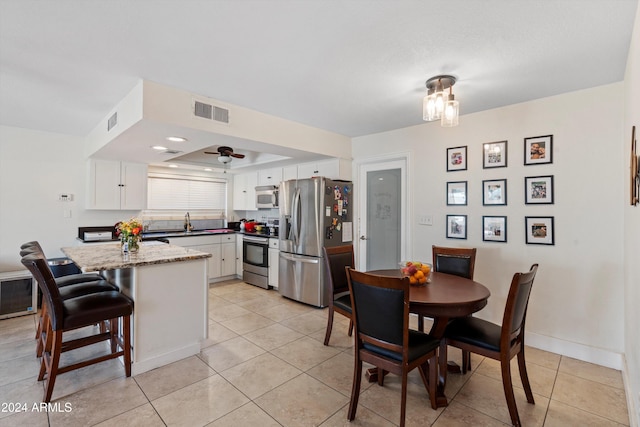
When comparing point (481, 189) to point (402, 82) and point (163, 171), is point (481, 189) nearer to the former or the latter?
point (402, 82)

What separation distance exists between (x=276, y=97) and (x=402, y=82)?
116 centimetres

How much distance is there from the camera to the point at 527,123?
9.61 ft

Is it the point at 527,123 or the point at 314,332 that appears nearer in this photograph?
the point at 527,123

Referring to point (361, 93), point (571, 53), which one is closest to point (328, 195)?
point (361, 93)

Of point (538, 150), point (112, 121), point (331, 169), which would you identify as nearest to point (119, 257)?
point (112, 121)

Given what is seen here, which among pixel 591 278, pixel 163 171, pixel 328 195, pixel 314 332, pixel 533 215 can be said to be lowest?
pixel 314 332

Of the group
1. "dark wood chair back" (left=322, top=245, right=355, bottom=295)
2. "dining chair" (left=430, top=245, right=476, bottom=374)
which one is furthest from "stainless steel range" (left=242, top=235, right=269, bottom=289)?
"dining chair" (left=430, top=245, right=476, bottom=374)

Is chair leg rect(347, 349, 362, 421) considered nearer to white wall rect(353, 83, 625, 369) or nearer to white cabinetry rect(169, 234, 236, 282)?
white wall rect(353, 83, 625, 369)

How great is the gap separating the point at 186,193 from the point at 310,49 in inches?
178

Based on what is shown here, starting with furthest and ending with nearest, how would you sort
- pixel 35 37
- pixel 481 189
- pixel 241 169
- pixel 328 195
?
pixel 241 169, pixel 328 195, pixel 481 189, pixel 35 37

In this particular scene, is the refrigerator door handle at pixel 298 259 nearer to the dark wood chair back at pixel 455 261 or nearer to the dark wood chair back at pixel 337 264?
the dark wood chair back at pixel 337 264

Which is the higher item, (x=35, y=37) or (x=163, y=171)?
(x=35, y=37)

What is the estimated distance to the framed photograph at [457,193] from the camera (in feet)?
10.9

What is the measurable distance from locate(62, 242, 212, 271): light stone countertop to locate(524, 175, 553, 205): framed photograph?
3.13 m
